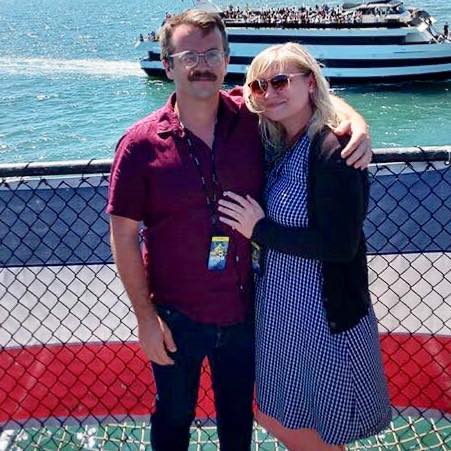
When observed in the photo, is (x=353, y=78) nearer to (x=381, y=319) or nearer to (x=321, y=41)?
(x=321, y=41)

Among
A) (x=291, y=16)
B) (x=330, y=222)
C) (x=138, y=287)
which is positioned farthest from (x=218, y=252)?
(x=291, y=16)

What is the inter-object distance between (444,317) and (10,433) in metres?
2.33

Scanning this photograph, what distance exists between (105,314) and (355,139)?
1.83 meters

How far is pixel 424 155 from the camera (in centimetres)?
304

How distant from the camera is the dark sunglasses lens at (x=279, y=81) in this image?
2490 mm

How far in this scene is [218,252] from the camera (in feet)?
8.51

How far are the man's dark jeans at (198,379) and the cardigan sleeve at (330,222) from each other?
18.2 inches

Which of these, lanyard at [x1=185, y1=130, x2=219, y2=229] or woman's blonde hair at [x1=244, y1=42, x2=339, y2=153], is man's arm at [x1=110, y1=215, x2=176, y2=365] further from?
woman's blonde hair at [x1=244, y1=42, x2=339, y2=153]

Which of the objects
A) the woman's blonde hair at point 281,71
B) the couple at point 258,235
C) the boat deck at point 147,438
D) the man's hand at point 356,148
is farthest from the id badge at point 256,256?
the boat deck at point 147,438

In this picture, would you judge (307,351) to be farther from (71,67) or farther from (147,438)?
(71,67)

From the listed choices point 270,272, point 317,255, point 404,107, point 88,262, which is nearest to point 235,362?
point 270,272

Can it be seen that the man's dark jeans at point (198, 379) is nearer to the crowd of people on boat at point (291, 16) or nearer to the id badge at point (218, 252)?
the id badge at point (218, 252)

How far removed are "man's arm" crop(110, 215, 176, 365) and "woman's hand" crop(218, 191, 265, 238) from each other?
0.32 m

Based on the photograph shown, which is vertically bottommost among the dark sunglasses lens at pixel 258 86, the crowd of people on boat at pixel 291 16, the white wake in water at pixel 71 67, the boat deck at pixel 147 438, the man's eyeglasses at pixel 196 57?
the white wake in water at pixel 71 67
